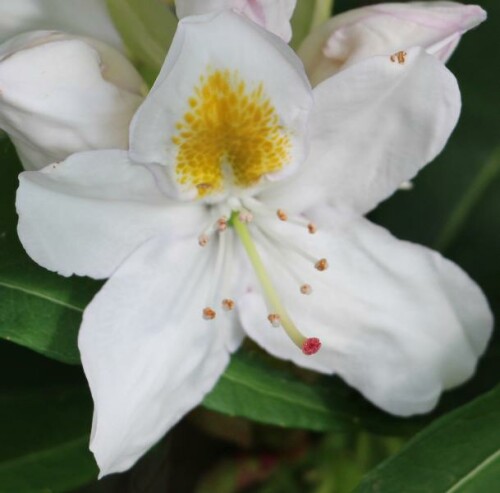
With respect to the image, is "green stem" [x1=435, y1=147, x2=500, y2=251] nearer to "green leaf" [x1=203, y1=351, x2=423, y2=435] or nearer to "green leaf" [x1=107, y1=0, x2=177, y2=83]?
"green leaf" [x1=203, y1=351, x2=423, y2=435]

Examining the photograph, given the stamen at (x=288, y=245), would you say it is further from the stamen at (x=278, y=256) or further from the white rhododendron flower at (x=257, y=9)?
the white rhododendron flower at (x=257, y=9)

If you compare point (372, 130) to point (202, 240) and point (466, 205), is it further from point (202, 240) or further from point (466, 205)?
point (466, 205)

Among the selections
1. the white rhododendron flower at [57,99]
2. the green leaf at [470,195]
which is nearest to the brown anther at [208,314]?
the white rhododendron flower at [57,99]

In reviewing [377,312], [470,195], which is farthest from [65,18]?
[470,195]

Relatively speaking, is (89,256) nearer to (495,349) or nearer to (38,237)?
(38,237)

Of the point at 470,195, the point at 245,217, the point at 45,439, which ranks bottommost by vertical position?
the point at 45,439

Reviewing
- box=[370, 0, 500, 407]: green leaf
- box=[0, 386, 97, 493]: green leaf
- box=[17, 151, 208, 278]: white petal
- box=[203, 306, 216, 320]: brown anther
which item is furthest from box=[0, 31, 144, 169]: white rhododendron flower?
box=[370, 0, 500, 407]: green leaf

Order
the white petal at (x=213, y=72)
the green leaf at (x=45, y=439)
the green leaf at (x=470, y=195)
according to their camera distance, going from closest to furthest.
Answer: the white petal at (x=213, y=72) → the green leaf at (x=45, y=439) → the green leaf at (x=470, y=195)

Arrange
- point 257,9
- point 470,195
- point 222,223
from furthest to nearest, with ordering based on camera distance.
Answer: point 470,195
point 222,223
point 257,9
